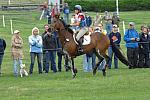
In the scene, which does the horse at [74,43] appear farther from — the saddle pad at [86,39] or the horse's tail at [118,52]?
the horse's tail at [118,52]

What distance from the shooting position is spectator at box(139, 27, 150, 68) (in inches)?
993

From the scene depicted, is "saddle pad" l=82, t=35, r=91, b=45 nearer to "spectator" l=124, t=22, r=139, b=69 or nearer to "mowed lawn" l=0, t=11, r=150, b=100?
"mowed lawn" l=0, t=11, r=150, b=100

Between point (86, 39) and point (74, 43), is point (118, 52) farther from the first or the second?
point (74, 43)

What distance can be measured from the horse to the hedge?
38582mm

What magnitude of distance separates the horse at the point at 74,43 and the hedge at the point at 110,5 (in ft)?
127

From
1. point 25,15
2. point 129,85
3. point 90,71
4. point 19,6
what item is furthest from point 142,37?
point 19,6

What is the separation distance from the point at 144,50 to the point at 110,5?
37.1 meters

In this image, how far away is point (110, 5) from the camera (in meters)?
62.1

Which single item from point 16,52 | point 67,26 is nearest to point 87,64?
point 67,26

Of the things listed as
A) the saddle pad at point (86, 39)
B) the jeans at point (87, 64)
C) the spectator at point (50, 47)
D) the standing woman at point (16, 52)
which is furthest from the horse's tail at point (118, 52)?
the standing woman at point (16, 52)

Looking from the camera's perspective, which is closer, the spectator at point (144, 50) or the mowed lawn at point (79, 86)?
the mowed lawn at point (79, 86)

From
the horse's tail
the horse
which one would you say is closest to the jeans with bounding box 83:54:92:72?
the horse's tail

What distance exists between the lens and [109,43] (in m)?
22.6

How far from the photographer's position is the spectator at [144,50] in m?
25.2
